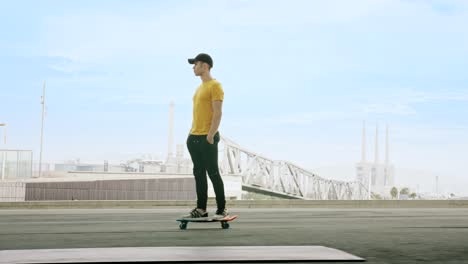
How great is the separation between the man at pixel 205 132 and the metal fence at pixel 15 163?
28.2m

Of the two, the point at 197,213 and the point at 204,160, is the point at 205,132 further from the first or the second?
the point at 197,213

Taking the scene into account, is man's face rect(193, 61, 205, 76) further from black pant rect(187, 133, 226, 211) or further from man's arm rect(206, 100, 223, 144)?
black pant rect(187, 133, 226, 211)

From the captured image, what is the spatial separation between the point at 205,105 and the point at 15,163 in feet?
98.6

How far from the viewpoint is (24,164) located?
1359 inches

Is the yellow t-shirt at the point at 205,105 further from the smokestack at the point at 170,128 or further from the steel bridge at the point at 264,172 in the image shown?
the smokestack at the point at 170,128

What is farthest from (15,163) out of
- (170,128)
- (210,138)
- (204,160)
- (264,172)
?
(170,128)

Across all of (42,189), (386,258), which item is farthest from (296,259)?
(42,189)

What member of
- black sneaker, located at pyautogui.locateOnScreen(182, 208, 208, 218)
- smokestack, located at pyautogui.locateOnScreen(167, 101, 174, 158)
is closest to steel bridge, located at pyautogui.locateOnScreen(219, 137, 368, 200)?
smokestack, located at pyautogui.locateOnScreen(167, 101, 174, 158)

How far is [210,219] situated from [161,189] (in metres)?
48.5

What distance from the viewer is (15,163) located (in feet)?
113

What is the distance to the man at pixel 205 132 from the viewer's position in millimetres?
6629

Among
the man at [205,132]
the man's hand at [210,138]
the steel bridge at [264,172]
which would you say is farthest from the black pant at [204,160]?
the steel bridge at [264,172]

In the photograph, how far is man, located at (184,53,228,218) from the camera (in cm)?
663

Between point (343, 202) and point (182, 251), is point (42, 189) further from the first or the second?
point (182, 251)
